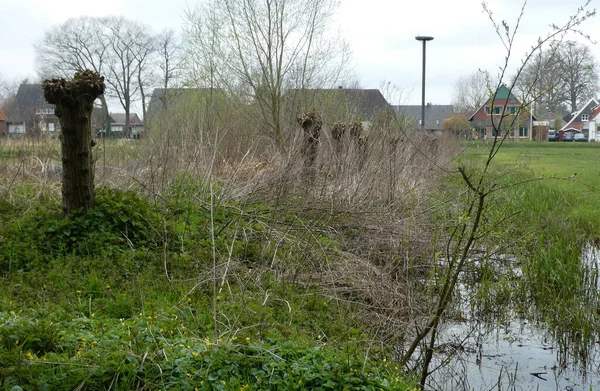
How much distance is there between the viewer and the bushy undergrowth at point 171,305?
149 inches

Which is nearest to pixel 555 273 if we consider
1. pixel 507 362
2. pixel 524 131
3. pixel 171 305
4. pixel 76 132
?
pixel 507 362

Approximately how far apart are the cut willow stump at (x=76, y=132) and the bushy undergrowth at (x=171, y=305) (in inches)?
8.8

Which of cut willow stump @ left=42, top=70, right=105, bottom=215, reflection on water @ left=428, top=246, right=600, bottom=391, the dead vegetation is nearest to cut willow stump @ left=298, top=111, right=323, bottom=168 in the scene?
the dead vegetation

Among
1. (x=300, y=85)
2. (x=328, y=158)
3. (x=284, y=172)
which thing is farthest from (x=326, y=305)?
(x=300, y=85)

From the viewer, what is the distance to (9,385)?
11.9 feet

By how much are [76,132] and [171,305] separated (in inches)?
110

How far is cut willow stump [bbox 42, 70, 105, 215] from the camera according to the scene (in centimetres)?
712

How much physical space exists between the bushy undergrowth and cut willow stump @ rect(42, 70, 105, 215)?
223 millimetres

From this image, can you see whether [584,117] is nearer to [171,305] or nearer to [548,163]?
[548,163]

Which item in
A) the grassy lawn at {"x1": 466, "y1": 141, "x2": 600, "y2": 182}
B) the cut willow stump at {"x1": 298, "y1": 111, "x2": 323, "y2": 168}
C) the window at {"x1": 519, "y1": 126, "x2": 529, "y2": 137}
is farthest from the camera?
the window at {"x1": 519, "y1": 126, "x2": 529, "y2": 137}

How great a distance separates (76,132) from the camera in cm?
724

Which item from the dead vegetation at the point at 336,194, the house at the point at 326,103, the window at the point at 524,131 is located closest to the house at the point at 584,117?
the window at the point at 524,131

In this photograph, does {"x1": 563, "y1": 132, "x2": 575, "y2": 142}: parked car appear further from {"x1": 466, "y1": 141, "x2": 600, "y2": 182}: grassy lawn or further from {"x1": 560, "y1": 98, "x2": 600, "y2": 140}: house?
{"x1": 466, "y1": 141, "x2": 600, "y2": 182}: grassy lawn

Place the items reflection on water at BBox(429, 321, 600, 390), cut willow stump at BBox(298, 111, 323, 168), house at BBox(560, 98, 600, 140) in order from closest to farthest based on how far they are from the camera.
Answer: reflection on water at BBox(429, 321, 600, 390) < cut willow stump at BBox(298, 111, 323, 168) < house at BBox(560, 98, 600, 140)
